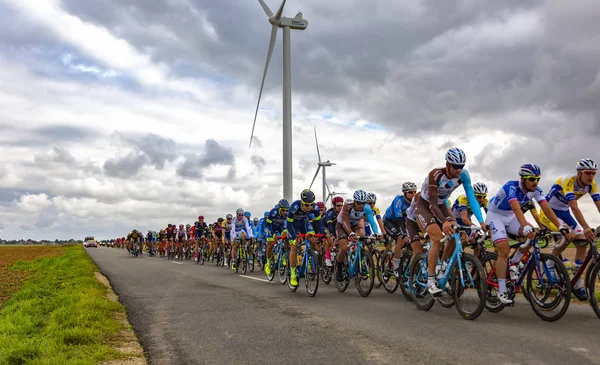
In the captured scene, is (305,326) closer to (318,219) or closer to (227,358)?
(227,358)

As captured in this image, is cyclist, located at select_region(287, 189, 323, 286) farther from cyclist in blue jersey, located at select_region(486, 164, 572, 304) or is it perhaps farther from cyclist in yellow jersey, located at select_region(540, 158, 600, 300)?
cyclist in yellow jersey, located at select_region(540, 158, 600, 300)

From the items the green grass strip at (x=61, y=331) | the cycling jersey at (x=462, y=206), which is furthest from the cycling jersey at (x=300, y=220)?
the green grass strip at (x=61, y=331)

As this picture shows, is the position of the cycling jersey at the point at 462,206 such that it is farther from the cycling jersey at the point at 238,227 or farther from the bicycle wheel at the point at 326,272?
the cycling jersey at the point at 238,227

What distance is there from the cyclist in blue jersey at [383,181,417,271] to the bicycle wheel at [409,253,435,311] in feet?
7.49

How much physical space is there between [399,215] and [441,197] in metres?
3.98

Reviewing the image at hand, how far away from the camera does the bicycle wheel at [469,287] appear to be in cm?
750

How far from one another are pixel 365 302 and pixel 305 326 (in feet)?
9.27

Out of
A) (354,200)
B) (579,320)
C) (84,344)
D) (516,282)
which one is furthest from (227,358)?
(354,200)

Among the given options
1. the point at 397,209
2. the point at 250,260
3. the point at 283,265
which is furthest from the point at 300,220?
the point at 250,260

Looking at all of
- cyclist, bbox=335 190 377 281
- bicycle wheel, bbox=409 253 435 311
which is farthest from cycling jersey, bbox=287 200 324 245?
bicycle wheel, bbox=409 253 435 311

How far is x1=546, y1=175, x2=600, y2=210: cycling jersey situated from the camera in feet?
28.5

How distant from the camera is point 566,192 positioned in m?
8.79

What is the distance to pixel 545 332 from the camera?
667 cm

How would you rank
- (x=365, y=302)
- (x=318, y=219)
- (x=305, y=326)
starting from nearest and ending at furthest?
(x=305, y=326) < (x=365, y=302) < (x=318, y=219)
